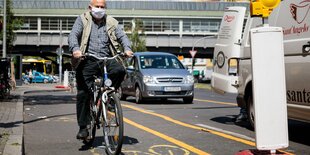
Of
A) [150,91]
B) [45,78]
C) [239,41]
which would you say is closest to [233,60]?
[239,41]

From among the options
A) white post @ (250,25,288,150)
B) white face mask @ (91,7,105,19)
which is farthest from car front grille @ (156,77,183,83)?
white post @ (250,25,288,150)

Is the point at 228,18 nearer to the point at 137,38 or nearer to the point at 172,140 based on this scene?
the point at 172,140

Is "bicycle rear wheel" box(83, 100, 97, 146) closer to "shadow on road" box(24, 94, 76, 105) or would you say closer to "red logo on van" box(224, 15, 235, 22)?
"red logo on van" box(224, 15, 235, 22)

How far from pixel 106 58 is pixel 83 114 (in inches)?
34.7

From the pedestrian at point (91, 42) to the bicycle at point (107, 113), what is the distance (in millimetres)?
104

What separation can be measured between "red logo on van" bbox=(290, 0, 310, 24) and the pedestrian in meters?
2.45

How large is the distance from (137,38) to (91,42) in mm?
54937

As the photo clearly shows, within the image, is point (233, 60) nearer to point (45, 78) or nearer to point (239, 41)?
point (239, 41)

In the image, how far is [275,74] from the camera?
4.44 m

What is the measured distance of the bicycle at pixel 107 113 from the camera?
5.62 meters

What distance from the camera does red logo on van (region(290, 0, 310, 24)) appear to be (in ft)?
22.5

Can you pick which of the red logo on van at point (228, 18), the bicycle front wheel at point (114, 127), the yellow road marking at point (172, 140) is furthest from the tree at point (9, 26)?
the bicycle front wheel at point (114, 127)

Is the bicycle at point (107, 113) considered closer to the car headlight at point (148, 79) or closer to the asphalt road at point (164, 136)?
the asphalt road at point (164, 136)

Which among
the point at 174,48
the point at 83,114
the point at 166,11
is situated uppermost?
the point at 166,11
